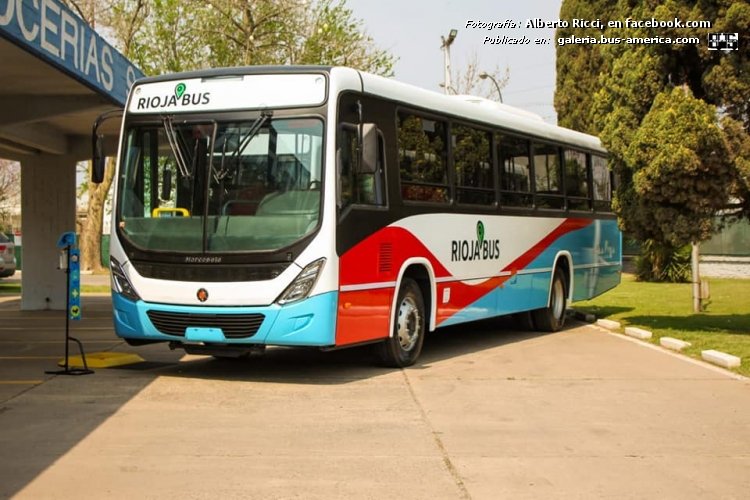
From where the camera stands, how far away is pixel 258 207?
1002cm

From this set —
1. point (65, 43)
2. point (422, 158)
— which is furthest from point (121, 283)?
point (422, 158)

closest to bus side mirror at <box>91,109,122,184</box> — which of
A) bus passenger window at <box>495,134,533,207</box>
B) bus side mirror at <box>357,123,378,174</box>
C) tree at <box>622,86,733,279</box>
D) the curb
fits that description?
bus side mirror at <box>357,123,378,174</box>

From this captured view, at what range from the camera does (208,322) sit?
10.0m

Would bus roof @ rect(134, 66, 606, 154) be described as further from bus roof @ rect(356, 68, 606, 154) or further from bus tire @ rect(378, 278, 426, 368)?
bus tire @ rect(378, 278, 426, 368)

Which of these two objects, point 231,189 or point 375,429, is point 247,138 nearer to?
point 231,189

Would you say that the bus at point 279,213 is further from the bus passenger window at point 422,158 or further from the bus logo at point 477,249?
the bus logo at point 477,249

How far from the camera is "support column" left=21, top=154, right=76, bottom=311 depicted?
20297 mm

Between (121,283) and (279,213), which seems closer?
(279,213)

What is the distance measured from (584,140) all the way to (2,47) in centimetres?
983

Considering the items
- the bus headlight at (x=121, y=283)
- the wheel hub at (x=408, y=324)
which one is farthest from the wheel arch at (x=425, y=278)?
the bus headlight at (x=121, y=283)

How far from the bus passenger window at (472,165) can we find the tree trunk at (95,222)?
2581 centimetres

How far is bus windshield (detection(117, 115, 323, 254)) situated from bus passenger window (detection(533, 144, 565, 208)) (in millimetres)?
6044

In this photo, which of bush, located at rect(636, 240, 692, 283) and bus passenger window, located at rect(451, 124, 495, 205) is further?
bush, located at rect(636, 240, 692, 283)

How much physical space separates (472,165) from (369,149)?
133 inches
